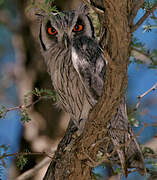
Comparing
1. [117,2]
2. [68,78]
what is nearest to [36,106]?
[68,78]

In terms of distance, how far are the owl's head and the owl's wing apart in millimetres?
71

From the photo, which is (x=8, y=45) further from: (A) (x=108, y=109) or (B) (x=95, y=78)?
(A) (x=108, y=109)

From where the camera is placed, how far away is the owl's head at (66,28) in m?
1.99

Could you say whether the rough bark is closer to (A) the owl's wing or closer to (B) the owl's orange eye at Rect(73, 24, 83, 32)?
(A) the owl's wing

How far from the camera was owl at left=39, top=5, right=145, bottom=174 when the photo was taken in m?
1.90

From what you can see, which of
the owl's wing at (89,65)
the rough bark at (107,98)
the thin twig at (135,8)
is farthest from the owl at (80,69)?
the thin twig at (135,8)

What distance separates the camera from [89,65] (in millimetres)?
1914

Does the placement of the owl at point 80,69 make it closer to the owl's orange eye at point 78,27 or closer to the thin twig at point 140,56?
the owl's orange eye at point 78,27

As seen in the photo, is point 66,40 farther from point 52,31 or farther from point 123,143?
point 123,143

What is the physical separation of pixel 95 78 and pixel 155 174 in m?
0.73

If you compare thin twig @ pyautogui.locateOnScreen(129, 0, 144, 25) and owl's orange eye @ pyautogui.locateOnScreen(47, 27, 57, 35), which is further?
owl's orange eye @ pyautogui.locateOnScreen(47, 27, 57, 35)

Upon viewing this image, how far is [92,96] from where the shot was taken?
6.32 feet

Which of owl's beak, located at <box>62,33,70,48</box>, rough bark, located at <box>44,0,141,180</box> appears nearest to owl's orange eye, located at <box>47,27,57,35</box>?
owl's beak, located at <box>62,33,70,48</box>

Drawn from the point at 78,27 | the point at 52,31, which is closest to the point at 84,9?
the point at 78,27
